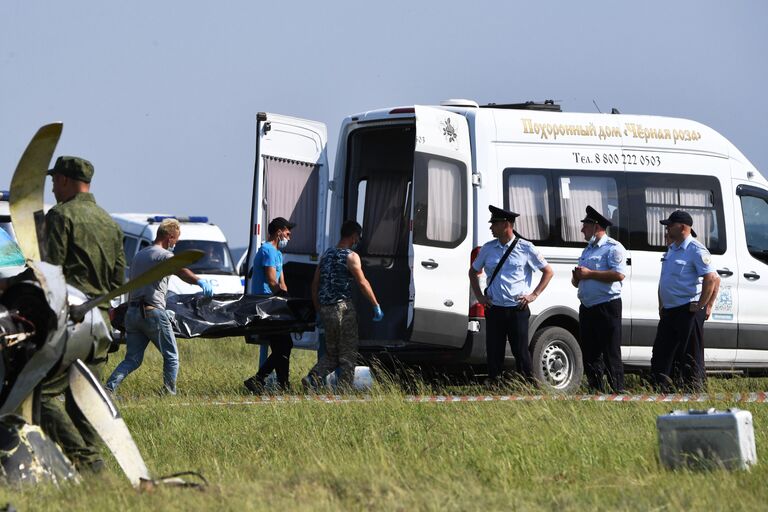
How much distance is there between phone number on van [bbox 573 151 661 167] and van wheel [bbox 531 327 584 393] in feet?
5.10

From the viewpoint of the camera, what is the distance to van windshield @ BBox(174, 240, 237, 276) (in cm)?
2575

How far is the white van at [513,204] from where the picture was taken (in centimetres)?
1214

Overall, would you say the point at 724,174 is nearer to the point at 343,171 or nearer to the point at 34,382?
the point at 343,171

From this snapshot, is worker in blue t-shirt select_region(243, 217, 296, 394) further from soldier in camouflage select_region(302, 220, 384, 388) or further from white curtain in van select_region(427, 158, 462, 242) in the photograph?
white curtain in van select_region(427, 158, 462, 242)

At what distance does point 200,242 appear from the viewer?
2681 cm

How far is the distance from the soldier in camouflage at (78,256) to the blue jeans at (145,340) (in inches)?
157

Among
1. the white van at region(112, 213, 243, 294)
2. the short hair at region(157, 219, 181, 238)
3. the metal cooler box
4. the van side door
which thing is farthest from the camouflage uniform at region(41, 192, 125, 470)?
the white van at region(112, 213, 243, 294)

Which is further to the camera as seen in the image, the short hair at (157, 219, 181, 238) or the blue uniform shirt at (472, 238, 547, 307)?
the short hair at (157, 219, 181, 238)

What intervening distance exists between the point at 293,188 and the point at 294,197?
95mm

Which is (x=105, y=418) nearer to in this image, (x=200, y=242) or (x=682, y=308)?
(x=682, y=308)

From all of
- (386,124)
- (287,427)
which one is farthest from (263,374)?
(287,427)

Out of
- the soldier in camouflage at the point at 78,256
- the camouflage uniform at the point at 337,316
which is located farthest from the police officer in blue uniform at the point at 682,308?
the soldier in camouflage at the point at 78,256

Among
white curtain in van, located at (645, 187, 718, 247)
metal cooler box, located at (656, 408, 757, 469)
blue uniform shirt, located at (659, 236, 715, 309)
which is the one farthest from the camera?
white curtain in van, located at (645, 187, 718, 247)

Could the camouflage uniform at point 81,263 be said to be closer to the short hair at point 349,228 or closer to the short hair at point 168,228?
the short hair at point 168,228
